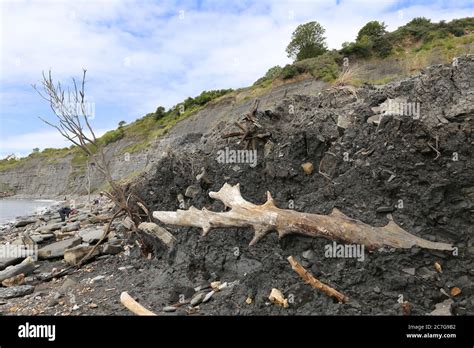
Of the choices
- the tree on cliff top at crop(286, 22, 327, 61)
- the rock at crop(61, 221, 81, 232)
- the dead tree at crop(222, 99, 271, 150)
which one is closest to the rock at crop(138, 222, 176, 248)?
the dead tree at crop(222, 99, 271, 150)

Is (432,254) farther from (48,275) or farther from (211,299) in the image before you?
(48,275)

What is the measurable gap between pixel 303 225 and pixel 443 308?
6.61ft

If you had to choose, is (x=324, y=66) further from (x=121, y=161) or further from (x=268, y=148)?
(x=121, y=161)

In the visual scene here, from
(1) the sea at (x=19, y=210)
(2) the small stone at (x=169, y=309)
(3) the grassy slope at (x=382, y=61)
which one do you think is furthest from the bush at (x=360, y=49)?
(2) the small stone at (x=169, y=309)

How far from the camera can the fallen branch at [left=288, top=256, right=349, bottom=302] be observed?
482 cm

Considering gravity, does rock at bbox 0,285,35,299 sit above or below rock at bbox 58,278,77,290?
below

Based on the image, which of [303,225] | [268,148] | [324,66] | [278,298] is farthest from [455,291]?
[324,66]

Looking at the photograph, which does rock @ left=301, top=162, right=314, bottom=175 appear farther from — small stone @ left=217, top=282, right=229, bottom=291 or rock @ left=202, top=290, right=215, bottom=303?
rock @ left=202, top=290, right=215, bottom=303

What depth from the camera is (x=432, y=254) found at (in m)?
5.14

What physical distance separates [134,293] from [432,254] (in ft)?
15.1

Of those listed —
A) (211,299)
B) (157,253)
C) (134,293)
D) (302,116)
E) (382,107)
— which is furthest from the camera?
(302,116)

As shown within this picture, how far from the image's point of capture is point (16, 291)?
304 inches

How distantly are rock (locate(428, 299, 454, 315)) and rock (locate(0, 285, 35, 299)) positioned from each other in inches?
285
